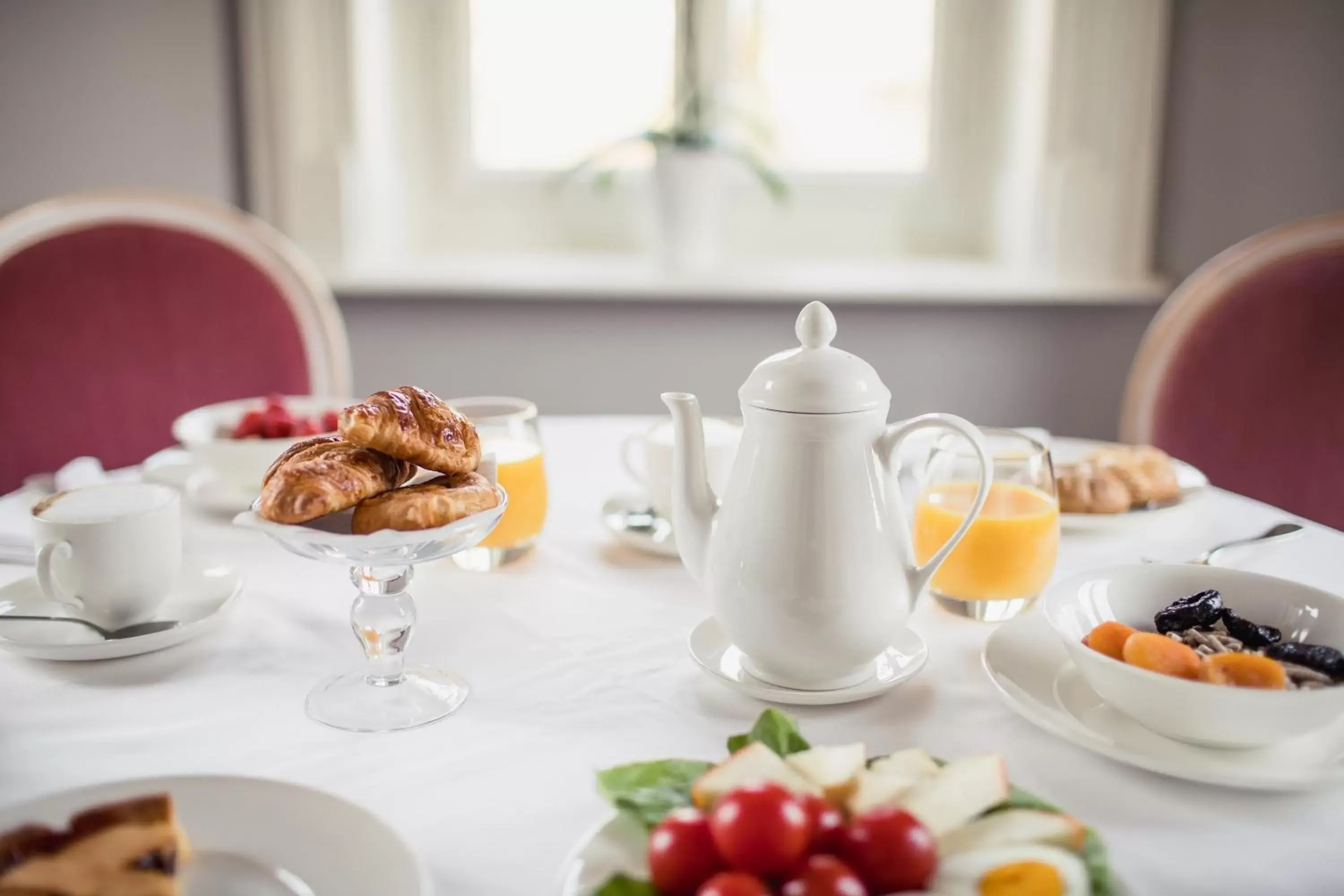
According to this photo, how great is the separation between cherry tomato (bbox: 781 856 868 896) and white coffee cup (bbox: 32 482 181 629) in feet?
1.57

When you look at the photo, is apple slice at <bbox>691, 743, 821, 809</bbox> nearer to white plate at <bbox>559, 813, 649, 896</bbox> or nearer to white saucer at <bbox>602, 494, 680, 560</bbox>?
white plate at <bbox>559, 813, 649, 896</bbox>

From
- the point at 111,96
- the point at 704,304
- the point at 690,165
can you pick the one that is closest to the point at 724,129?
the point at 690,165

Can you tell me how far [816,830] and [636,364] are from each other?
1.60 m

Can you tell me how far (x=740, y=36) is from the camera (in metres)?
2.01

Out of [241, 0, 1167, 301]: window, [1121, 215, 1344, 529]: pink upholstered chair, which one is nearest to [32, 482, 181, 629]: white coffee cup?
[1121, 215, 1344, 529]: pink upholstered chair

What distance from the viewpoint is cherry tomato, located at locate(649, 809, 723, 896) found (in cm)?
39

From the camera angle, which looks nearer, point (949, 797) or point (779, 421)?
point (949, 797)

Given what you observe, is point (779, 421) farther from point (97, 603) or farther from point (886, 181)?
point (886, 181)

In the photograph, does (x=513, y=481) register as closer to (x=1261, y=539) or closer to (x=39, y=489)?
(x=39, y=489)

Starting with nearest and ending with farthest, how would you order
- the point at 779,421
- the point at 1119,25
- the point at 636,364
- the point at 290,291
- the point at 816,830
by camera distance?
the point at 816,830 → the point at 779,421 → the point at 290,291 → the point at 1119,25 → the point at 636,364

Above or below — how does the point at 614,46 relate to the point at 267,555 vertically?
above

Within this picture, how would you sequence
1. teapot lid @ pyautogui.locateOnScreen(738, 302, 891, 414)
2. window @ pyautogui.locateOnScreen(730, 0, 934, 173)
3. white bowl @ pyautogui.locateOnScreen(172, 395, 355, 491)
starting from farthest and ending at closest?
window @ pyautogui.locateOnScreen(730, 0, 934, 173), white bowl @ pyautogui.locateOnScreen(172, 395, 355, 491), teapot lid @ pyautogui.locateOnScreen(738, 302, 891, 414)

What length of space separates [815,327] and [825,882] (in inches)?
12.6

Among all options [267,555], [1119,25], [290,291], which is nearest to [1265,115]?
[1119,25]
